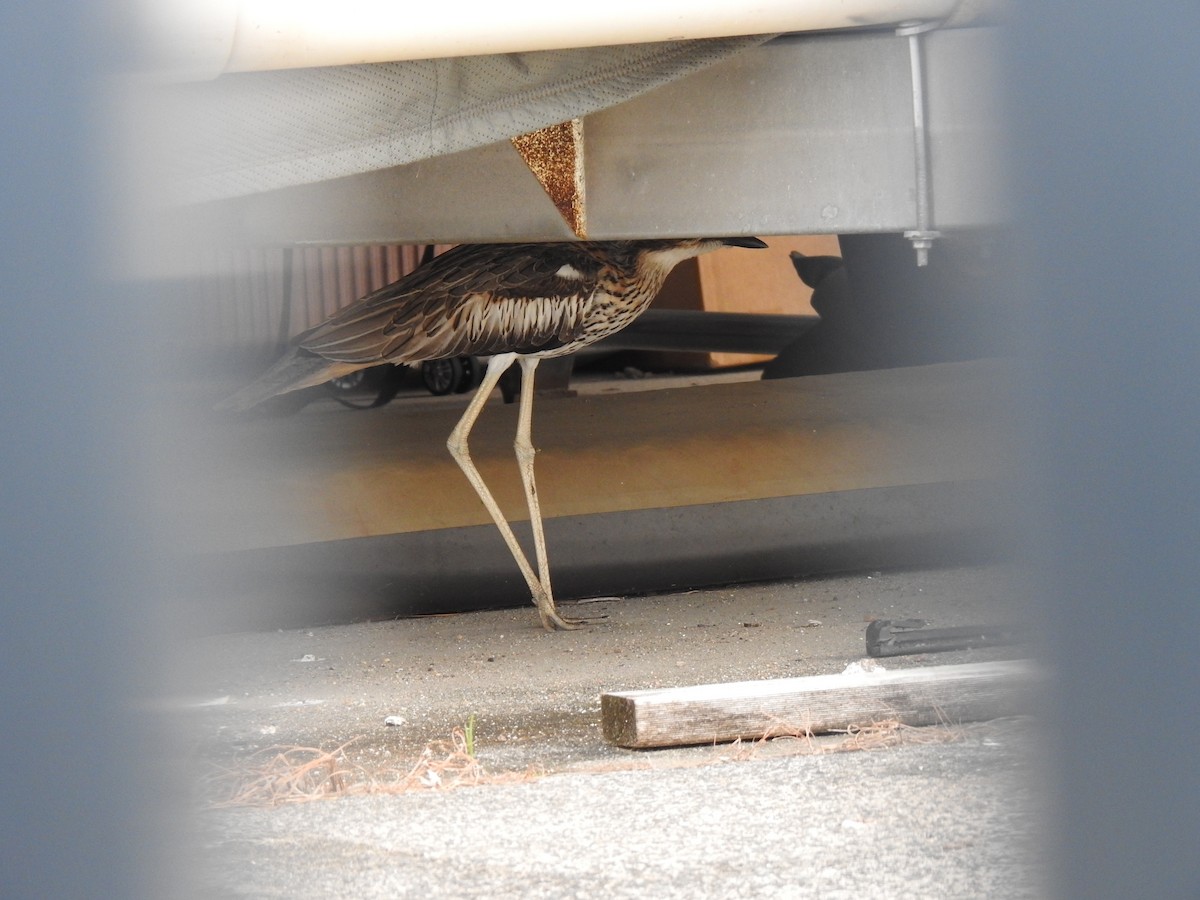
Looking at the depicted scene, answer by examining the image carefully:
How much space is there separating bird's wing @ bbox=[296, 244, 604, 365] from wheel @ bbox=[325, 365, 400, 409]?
3.54m

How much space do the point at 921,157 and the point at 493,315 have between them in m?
1.78

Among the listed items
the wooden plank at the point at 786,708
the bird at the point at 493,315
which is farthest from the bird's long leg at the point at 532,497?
the wooden plank at the point at 786,708

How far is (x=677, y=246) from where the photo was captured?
3.94 metres

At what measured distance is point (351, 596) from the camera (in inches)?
157

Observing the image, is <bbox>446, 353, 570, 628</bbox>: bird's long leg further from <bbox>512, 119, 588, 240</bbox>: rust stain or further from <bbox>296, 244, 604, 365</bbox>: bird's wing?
<bbox>512, 119, 588, 240</bbox>: rust stain

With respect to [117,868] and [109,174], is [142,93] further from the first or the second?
[117,868]

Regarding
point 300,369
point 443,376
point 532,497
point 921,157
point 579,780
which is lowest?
point 579,780

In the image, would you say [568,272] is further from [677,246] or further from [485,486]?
[485,486]

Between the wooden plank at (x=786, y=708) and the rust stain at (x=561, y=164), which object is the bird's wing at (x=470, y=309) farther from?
the wooden plank at (x=786, y=708)

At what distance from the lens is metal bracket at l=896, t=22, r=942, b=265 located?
2108 millimetres

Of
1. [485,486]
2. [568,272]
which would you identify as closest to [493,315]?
[568,272]

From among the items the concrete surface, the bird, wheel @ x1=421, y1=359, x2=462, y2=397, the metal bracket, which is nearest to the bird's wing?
the bird

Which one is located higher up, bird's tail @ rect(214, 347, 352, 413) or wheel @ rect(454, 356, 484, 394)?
wheel @ rect(454, 356, 484, 394)

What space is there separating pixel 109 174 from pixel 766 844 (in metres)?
1.52
